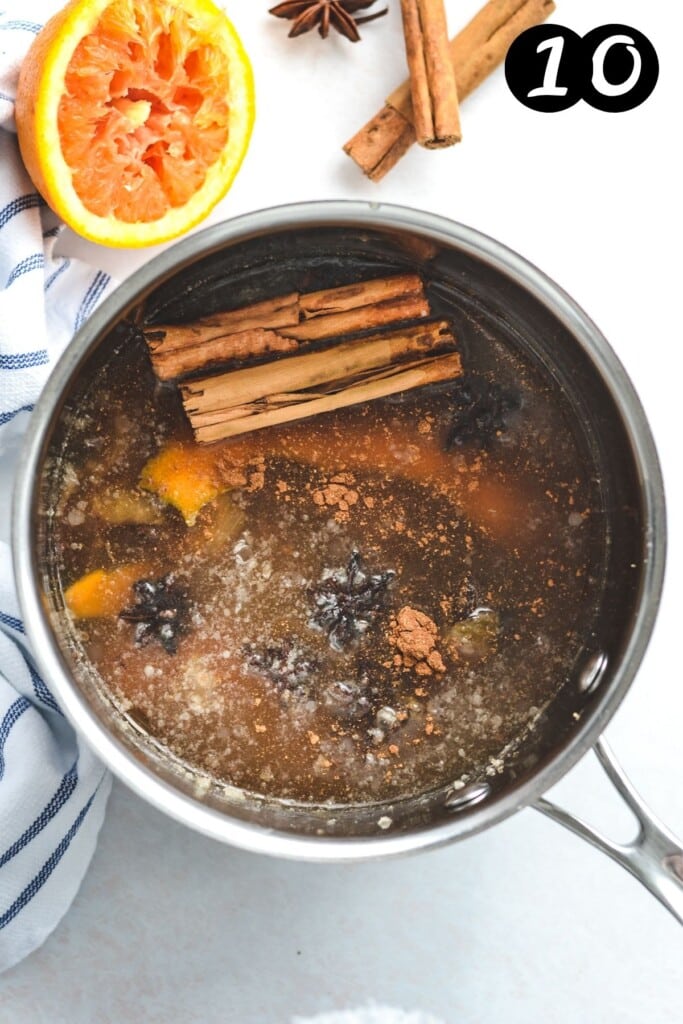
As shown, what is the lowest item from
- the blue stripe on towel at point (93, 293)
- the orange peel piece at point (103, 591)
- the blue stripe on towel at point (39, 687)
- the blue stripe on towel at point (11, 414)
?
the blue stripe on towel at point (39, 687)

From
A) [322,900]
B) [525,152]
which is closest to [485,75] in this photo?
[525,152]

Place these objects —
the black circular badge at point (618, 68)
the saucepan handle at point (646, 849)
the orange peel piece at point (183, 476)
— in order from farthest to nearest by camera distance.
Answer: the black circular badge at point (618, 68), the orange peel piece at point (183, 476), the saucepan handle at point (646, 849)

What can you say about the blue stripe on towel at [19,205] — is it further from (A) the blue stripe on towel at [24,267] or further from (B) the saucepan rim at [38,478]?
(B) the saucepan rim at [38,478]

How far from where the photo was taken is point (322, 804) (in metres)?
0.96

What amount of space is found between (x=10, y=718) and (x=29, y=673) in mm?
51

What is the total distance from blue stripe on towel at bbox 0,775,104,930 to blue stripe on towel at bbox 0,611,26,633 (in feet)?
0.73

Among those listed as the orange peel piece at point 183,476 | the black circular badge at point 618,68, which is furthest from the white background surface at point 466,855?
the orange peel piece at point 183,476

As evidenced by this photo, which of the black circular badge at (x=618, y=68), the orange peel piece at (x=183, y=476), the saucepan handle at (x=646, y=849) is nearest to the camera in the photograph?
the saucepan handle at (x=646, y=849)

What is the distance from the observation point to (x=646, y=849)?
84 cm

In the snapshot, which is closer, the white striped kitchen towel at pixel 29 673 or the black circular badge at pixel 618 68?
the white striped kitchen towel at pixel 29 673

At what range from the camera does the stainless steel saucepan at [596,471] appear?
0.84 m

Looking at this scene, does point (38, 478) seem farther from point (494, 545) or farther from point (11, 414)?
point (494, 545)

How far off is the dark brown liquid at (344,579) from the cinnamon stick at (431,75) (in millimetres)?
225

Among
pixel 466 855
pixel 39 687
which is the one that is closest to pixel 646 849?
pixel 466 855
